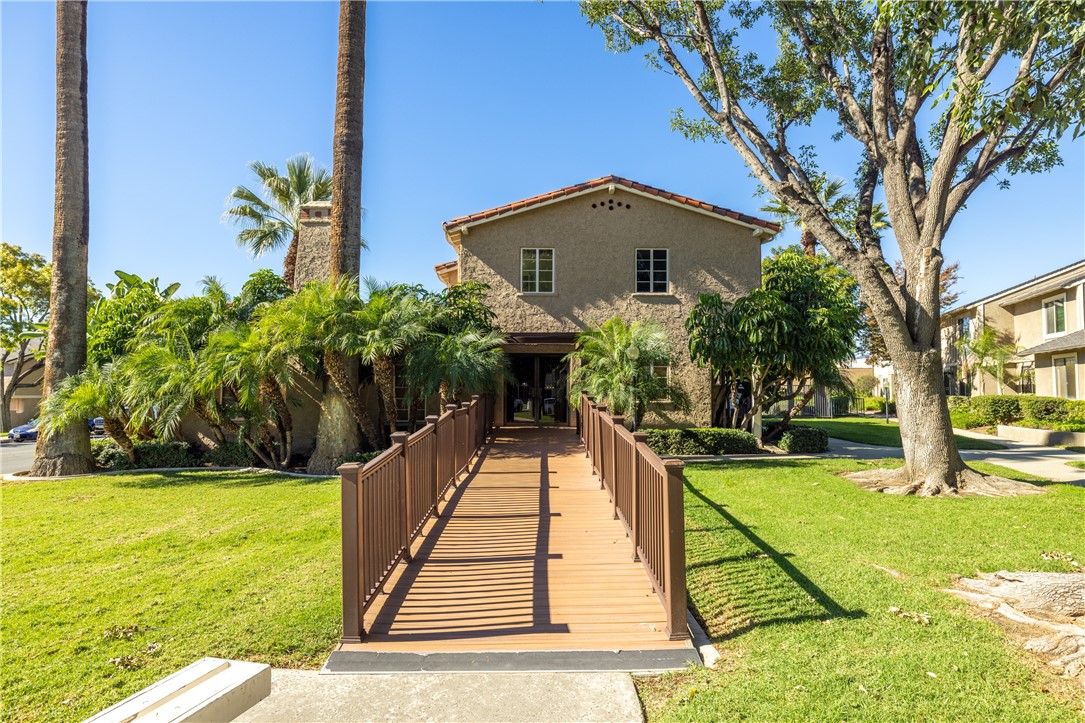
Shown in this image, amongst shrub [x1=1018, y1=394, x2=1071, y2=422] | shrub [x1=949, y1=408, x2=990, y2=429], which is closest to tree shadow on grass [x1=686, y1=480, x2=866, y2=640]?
shrub [x1=1018, y1=394, x2=1071, y2=422]

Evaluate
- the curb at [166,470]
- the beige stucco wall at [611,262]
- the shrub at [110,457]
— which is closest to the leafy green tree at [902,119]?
the beige stucco wall at [611,262]

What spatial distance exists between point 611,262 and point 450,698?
1449cm

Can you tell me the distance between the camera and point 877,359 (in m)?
35.4

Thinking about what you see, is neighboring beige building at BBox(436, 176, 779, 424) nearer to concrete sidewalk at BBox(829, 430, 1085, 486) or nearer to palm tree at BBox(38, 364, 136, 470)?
concrete sidewalk at BBox(829, 430, 1085, 486)

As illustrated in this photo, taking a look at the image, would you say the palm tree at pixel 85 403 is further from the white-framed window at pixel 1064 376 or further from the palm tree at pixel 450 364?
the white-framed window at pixel 1064 376

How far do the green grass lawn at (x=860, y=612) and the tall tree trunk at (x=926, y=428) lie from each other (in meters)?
0.79

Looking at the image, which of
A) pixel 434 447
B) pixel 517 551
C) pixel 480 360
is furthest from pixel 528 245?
pixel 517 551

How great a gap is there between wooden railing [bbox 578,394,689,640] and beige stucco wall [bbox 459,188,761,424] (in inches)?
359

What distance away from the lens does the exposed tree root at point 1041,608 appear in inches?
156

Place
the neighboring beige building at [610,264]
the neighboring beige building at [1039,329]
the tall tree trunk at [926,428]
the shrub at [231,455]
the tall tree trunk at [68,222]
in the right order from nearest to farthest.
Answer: the tall tree trunk at [926,428]
the tall tree trunk at [68,222]
the shrub at [231,455]
the neighboring beige building at [610,264]
the neighboring beige building at [1039,329]

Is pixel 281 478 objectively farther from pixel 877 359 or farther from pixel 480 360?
pixel 877 359

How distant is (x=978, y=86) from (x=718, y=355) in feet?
27.6

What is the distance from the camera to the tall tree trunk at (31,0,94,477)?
14102mm

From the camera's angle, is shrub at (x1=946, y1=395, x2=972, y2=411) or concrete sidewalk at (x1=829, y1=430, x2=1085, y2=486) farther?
shrub at (x1=946, y1=395, x2=972, y2=411)
